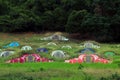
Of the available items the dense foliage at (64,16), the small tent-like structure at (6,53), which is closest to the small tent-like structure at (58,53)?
the small tent-like structure at (6,53)

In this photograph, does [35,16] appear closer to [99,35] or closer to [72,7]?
[72,7]

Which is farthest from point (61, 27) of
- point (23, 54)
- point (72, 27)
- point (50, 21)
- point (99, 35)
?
point (23, 54)

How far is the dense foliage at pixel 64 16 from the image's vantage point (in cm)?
5578

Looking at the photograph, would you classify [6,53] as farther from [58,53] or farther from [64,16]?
[64,16]

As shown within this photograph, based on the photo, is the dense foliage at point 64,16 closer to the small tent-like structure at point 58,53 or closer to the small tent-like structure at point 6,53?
the small tent-like structure at point 58,53

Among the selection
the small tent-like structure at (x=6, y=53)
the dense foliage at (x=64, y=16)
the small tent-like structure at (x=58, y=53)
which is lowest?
the small tent-like structure at (x=58, y=53)

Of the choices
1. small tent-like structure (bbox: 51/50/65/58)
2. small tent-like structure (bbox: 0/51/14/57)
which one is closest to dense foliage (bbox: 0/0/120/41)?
small tent-like structure (bbox: 51/50/65/58)

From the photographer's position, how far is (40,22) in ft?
210


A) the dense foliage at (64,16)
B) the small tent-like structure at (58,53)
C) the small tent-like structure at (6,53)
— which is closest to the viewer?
the small tent-like structure at (58,53)

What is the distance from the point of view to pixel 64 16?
64375 mm

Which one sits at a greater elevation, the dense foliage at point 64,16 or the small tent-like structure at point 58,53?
the dense foliage at point 64,16

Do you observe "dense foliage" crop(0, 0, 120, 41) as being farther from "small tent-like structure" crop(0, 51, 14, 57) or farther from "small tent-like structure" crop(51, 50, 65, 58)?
"small tent-like structure" crop(0, 51, 14, 57)

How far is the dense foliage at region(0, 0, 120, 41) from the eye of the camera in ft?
183

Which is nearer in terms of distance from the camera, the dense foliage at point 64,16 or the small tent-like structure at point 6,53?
the small tent-like structure at point 6,53
